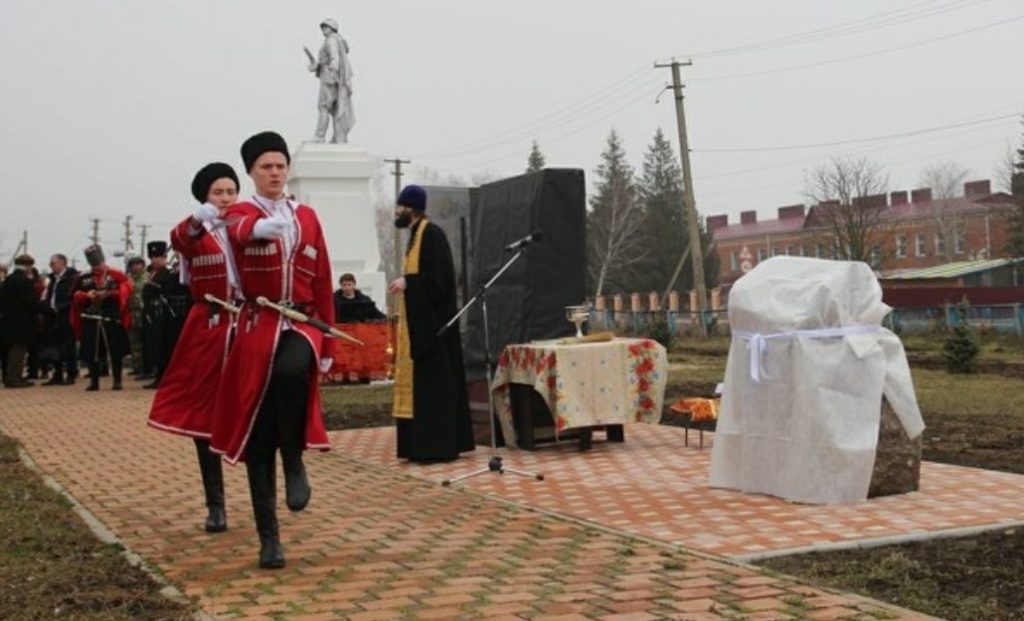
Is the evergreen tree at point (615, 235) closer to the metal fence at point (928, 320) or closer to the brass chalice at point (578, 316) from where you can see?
the metal fence at point (928, 320)

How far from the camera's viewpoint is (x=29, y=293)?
1981 centimetres

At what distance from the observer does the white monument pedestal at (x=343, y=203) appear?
20688 mm

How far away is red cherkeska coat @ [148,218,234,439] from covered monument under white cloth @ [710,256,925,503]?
3098 millimetres

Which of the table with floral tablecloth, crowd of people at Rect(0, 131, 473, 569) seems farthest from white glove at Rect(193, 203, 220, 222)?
the table with floral tablecloth

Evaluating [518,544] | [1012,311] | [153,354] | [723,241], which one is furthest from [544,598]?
[723,241]

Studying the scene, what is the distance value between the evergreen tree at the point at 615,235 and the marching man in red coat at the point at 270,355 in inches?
2731

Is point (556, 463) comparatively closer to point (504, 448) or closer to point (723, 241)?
point (504, 448)

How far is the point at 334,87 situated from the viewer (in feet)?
71.4

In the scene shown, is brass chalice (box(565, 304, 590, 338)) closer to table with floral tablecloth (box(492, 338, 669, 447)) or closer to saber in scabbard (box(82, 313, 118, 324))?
table with floral tablecloth (box(492, 338, 669, 447))

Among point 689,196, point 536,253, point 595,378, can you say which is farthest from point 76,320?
point 689,196

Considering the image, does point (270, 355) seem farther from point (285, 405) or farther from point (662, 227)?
point (662, 227)

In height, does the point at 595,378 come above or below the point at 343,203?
below

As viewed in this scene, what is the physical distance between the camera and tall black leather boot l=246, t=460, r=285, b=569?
225 inches

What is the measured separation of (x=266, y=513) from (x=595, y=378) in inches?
177
